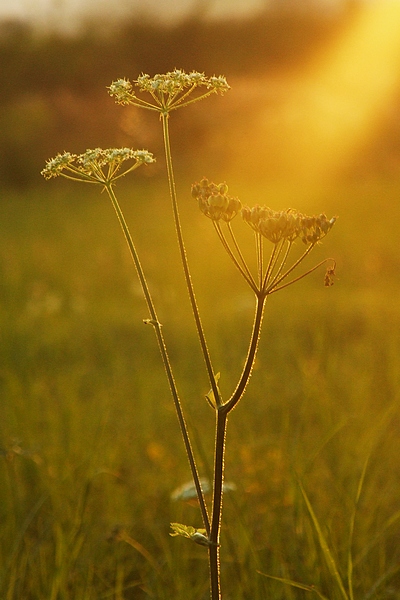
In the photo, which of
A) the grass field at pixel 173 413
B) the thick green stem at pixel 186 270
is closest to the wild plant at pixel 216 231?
the thick green stem at pixel 186 270

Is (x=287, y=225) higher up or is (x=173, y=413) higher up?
(x=287, y=225)

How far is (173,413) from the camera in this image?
4.29 meters

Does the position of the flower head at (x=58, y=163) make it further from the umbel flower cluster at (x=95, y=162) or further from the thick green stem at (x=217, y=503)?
the thick green stem at (x=217, y=503)

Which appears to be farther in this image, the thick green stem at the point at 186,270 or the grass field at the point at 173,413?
the grass field at the point at 173,413

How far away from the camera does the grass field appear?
7.77 ft

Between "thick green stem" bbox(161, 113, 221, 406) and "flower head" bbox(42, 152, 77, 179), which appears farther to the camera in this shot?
"flower head" bbox(42, 152, 77, 179)

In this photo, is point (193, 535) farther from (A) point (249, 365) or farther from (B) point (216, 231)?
(B) point (216, 231)

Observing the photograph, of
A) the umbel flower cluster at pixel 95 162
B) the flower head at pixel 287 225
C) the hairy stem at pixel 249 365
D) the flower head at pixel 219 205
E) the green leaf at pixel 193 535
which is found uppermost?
the umbel flower cluster at pixel 95 162

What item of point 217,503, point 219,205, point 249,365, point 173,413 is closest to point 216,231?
point 219,205

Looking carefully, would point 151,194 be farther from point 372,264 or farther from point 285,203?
point 372,264

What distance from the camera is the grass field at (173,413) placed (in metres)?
2.37

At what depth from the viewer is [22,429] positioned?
338 centimetres

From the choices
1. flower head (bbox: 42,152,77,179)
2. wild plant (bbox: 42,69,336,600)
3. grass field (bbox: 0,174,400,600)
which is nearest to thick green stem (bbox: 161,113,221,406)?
wild plant (bbox: 42,69,336,600)

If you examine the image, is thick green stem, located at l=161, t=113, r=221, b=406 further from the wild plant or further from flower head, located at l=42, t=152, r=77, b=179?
flower head, located at l=42, t=152, r=77, b=179
